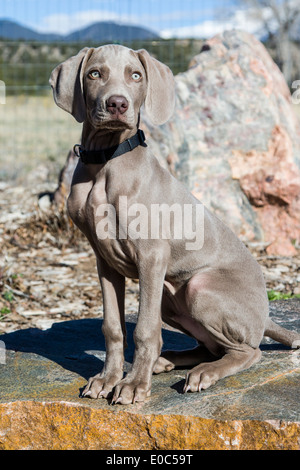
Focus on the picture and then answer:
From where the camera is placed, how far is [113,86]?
309 centimetres

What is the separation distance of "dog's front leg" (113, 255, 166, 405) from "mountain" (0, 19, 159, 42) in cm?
698

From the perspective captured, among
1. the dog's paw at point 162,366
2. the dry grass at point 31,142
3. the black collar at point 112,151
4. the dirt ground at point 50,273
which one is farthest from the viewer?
the dry grass at point 31,142

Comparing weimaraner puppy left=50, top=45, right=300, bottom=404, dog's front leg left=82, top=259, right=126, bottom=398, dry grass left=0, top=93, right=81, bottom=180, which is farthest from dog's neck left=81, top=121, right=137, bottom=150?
dry grass left=0, top=93, right=81, bottom=180

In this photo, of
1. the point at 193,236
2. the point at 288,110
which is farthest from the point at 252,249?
the point at 193,236

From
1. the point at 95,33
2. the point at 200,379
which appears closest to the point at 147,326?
the point at 200,379

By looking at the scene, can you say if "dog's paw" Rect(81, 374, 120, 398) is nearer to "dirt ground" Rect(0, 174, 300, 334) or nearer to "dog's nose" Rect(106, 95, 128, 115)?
"dog's nose" Rect(106, 95, 128, 115)

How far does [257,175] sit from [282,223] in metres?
0.59

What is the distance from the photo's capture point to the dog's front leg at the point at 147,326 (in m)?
3.15

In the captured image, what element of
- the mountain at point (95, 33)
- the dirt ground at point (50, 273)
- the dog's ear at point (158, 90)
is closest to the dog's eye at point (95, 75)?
the dog's ear at point (158, 90)

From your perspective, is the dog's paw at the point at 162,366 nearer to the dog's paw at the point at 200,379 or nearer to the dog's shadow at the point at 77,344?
the dog's shadow at the point at 77,344

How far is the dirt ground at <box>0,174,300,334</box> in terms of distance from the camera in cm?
550

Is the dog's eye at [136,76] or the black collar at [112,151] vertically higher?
the dog's eye at [136,76]

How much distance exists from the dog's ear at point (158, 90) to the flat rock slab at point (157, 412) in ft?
4.62
